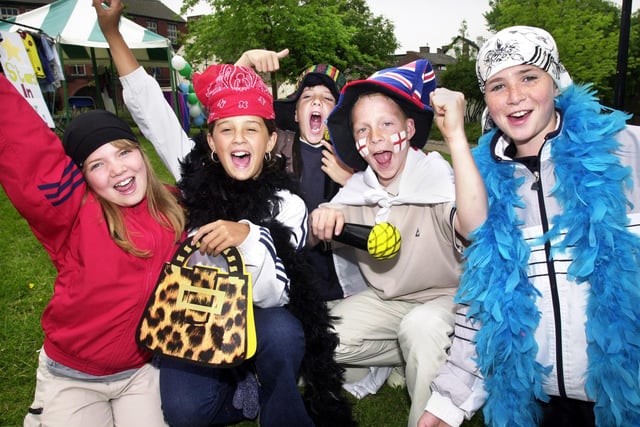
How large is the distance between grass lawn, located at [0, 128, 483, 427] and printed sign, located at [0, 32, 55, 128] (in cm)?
160

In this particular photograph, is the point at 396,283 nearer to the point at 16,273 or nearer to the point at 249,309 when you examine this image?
the point at 249,309

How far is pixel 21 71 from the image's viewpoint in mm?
5594

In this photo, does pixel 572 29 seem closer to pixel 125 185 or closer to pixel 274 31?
pixel 274 31

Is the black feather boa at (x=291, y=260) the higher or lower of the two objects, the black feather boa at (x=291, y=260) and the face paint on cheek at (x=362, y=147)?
the lower

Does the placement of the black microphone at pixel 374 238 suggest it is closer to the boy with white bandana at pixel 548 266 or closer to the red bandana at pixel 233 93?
the boy with white bandana at pixel 548 266

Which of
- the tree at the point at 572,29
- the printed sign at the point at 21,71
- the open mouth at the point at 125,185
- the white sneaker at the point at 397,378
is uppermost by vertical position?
the tree at the point at 572,29

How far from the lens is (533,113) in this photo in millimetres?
1862

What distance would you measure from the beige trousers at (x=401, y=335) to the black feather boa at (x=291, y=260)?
0.20 meters

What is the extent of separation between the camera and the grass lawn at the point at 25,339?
2.41 m

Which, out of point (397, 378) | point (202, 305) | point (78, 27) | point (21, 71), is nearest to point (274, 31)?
point (78, 27)

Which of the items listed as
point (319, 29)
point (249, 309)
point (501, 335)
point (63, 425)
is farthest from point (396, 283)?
Answer: point (319, 29)

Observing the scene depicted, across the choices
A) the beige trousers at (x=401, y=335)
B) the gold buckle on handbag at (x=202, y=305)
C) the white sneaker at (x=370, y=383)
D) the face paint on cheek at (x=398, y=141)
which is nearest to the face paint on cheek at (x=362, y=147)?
the face paint on cheek at (x=398, y=141)

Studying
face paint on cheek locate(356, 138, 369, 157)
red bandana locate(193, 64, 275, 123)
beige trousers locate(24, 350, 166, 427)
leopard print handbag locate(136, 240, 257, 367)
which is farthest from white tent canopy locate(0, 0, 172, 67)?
leopard print handbag locate(136, 240, 257, 367)

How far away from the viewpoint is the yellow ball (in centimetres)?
206
